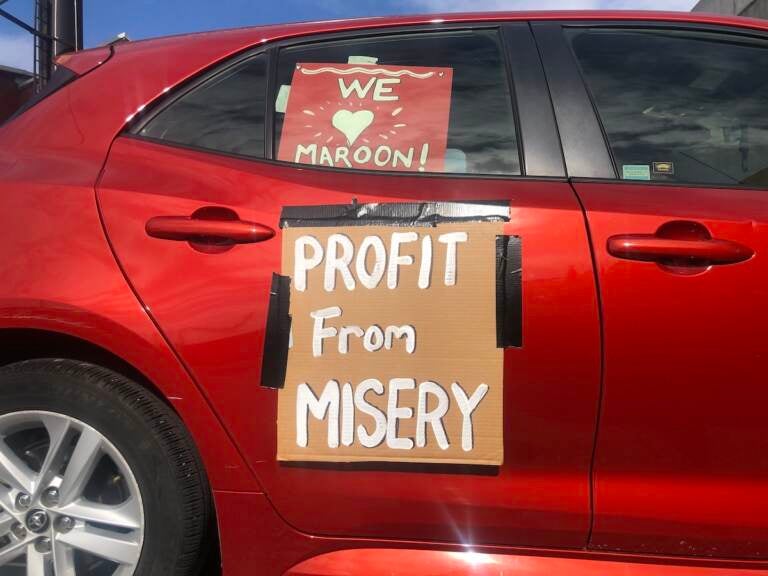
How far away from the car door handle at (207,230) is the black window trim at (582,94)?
2.54 ft

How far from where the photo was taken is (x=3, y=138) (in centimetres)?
177

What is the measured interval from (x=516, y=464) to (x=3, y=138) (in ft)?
5.22

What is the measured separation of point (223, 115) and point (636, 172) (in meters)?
1.09

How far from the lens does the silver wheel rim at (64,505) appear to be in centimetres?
162

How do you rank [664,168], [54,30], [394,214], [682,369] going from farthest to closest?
[54,30] → [664,168] → [394,214] → [682,369]

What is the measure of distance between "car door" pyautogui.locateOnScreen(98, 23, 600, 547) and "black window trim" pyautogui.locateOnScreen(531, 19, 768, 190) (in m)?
0.04

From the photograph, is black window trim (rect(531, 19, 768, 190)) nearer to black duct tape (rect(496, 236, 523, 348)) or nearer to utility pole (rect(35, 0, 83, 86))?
black duct tape (rect(496, 236, 523, 348))

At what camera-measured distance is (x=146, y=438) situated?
1578 millimetres

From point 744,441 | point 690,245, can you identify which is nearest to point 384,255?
point 690,245

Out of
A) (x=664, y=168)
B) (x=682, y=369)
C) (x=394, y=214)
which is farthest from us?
(x=664, y=168)

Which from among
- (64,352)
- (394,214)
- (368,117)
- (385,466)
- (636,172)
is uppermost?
(368,117)

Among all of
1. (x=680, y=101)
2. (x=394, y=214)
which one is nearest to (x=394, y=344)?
(x=394, y=214)

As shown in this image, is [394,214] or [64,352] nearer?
[394,214]

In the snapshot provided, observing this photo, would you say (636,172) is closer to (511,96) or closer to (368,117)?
(511,96)
